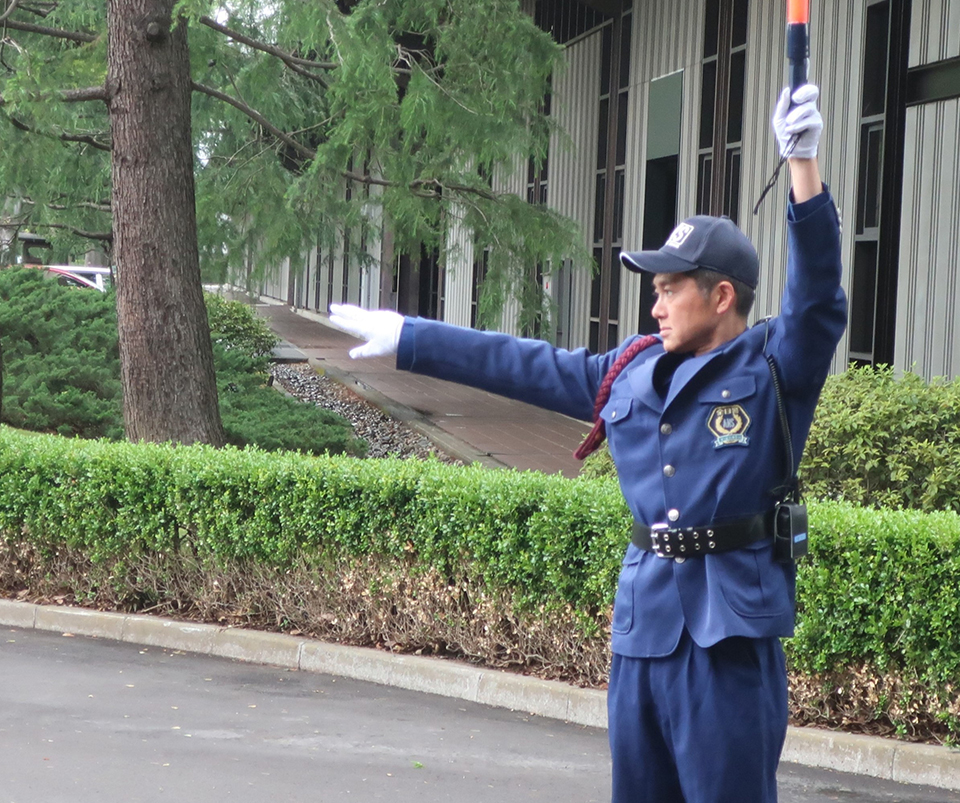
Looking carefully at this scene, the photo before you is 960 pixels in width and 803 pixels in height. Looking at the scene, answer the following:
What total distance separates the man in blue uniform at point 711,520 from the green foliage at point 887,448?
465cm

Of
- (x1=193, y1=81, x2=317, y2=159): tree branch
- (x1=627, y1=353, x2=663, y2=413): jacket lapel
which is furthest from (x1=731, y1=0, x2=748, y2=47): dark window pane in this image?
(x1=627, y1=353, x2=663, y2=413): jacket lapel

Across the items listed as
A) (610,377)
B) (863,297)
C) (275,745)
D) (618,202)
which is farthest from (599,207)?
(610,377)

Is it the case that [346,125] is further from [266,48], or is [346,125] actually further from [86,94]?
[86,94]

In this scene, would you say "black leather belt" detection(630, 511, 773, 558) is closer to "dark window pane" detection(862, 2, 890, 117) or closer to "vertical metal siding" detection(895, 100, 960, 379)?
"vertical metal siding" detection(895, 100, 960, 379)

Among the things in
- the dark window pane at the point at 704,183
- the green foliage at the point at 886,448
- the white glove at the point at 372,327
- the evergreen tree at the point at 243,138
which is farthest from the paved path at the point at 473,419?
the white glove at the point at 372,327

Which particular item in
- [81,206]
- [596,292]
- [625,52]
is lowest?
[596,292]

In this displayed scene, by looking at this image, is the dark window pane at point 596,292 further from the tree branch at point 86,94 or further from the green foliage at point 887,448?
the green foliage at point 887,448

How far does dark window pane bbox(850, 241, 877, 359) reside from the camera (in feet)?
38.0

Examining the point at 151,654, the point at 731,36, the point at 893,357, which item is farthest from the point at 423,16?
the point at 151,654

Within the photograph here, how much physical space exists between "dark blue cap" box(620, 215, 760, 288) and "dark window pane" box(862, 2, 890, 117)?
9171 millimetres

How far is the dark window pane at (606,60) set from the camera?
17.6 m

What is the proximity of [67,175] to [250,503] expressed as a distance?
9.99m

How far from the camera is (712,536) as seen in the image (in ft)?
9.64

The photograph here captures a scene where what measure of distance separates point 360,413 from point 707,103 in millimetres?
6118
